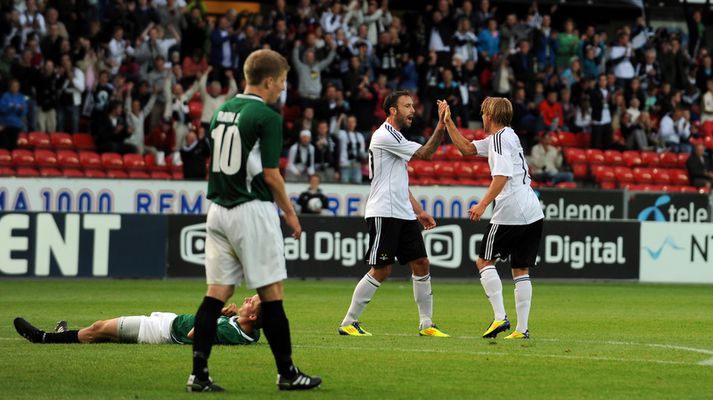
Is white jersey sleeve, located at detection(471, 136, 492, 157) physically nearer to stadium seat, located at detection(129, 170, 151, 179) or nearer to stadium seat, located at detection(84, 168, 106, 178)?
stadium seat, located at detection(129, 170, 151, 179)

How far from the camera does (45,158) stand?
24984 mm

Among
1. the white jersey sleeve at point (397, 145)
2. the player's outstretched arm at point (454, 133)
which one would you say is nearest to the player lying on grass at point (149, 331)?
the white jersey sleeve at point (397, 145)

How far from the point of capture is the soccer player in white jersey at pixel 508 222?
11.6 meters

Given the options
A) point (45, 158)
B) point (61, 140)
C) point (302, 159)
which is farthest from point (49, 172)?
point (302, 159)

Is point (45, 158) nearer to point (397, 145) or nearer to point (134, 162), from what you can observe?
point (134, 162)

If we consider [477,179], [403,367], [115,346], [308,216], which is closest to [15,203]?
[308,216]

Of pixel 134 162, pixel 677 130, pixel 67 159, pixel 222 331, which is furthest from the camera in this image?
pixel 677 130

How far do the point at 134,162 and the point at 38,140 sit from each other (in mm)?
1932

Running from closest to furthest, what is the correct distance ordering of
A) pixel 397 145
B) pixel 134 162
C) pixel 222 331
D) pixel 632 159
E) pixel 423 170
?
pixel 222 331
pixel 397 145
pixel 134 162
pixel 423 170
pixel 632 159

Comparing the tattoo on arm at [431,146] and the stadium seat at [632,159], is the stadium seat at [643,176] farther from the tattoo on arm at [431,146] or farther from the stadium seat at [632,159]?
the tattoo on arm at [431,146]

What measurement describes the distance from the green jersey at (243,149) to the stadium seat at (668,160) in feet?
78.0

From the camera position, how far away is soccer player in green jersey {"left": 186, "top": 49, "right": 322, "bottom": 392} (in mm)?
7805

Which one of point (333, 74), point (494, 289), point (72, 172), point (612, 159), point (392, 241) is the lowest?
point (494, 289)

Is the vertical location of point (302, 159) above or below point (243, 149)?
below
